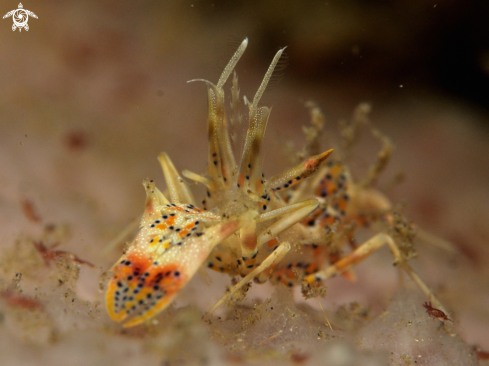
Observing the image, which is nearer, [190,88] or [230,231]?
[230,231]

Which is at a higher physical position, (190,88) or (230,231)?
(190,88)

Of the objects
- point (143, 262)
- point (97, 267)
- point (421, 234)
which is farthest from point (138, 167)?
point (421, 234)

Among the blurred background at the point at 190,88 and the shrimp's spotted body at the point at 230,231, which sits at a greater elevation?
the blurred background at the point at 190,88

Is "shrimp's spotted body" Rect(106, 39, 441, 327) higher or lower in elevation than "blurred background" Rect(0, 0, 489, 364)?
lower

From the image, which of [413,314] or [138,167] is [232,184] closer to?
[413,314]

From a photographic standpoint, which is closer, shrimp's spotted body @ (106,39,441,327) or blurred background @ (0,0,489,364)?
shrimp's spotted body @ (106,39,441,327)

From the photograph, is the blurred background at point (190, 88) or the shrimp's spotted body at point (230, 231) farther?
the blurred background at point (190, 88)
